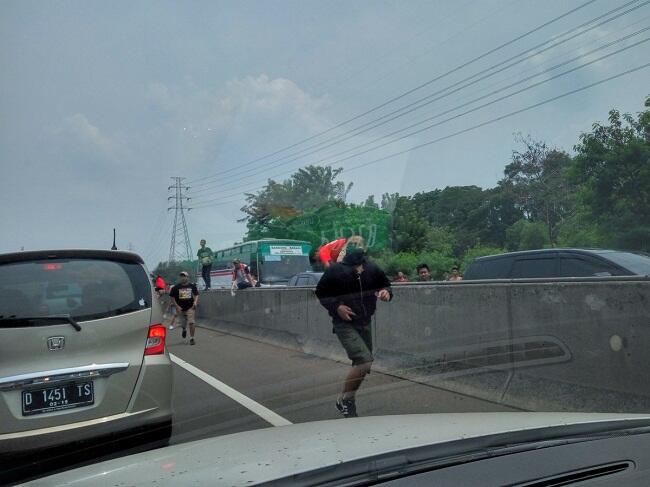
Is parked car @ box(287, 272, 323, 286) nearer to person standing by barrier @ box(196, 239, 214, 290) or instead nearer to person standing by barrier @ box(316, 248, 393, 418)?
person standing by barrier @ box(196, 239, 214, 290)

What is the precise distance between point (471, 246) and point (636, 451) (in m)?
→ 27.4

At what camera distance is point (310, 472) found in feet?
7.11

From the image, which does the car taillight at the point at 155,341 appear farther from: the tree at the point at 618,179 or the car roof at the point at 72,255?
the tree at the point at 618,179

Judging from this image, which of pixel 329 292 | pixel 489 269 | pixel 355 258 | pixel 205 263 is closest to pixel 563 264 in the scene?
pixel 489 269

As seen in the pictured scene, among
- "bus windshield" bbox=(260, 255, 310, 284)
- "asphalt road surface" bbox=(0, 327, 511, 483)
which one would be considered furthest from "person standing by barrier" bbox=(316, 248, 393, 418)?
"bus windshield" bbox=(260, 255, 310, 284)

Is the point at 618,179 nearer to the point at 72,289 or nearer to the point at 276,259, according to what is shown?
the point at 276,259

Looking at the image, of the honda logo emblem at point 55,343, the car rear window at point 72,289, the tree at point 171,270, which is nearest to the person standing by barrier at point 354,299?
the car rear window at point 72,289

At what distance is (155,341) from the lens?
5176 mm

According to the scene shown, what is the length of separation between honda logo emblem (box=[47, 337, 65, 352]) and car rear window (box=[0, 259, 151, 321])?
0.71ft

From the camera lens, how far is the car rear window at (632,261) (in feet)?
29.6

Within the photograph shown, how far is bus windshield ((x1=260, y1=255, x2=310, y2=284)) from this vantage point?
30.8 meters

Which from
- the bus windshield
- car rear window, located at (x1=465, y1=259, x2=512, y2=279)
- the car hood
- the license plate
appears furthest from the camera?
Answer: the bus windshield

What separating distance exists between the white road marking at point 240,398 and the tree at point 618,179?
15096mm

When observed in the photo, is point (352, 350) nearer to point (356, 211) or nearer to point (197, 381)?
point (197, 381)
